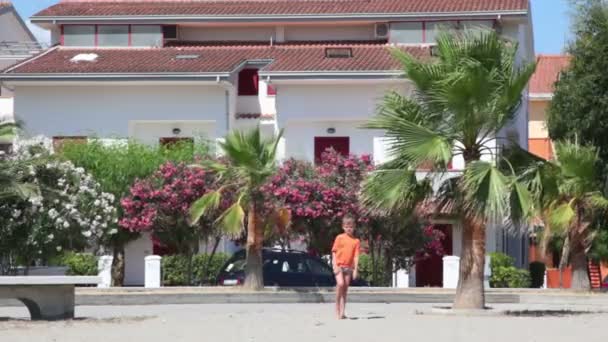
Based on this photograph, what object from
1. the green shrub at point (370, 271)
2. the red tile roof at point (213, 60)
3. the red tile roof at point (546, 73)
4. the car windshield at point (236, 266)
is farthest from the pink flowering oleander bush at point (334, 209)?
the red tile roof at point (546, 73)

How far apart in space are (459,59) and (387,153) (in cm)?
238

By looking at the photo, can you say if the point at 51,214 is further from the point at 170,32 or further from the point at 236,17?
the point at 170,32

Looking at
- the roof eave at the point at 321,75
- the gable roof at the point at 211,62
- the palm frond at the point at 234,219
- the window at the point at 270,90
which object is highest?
the gable roof at the point at 211,62

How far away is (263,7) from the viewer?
5416cm

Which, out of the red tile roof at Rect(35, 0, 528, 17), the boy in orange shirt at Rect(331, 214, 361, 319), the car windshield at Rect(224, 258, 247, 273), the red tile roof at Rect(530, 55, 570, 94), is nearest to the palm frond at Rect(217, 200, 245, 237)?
the car windshield at Rect(224, 258, 247, 273)

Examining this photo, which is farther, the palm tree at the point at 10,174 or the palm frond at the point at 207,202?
the palm frond at the point at 207,202

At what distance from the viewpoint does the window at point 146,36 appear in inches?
2115

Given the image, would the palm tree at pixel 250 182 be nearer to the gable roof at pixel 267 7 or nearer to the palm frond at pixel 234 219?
the palm frond at pixel 234 219

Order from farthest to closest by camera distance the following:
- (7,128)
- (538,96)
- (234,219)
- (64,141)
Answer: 1. (538,96)
2. (64,141)
3. (234,219)
4. (7,128)

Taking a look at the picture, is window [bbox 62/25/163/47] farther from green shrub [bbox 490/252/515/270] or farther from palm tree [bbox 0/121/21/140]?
palm tree [bbox 0/121/21/140]

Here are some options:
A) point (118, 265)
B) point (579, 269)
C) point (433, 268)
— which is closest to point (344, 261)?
point (579, 269)

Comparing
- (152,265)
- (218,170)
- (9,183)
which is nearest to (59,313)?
(9,183)

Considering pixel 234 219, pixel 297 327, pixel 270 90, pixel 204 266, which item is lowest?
pixel 297 327

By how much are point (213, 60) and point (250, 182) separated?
18822 millimetres
